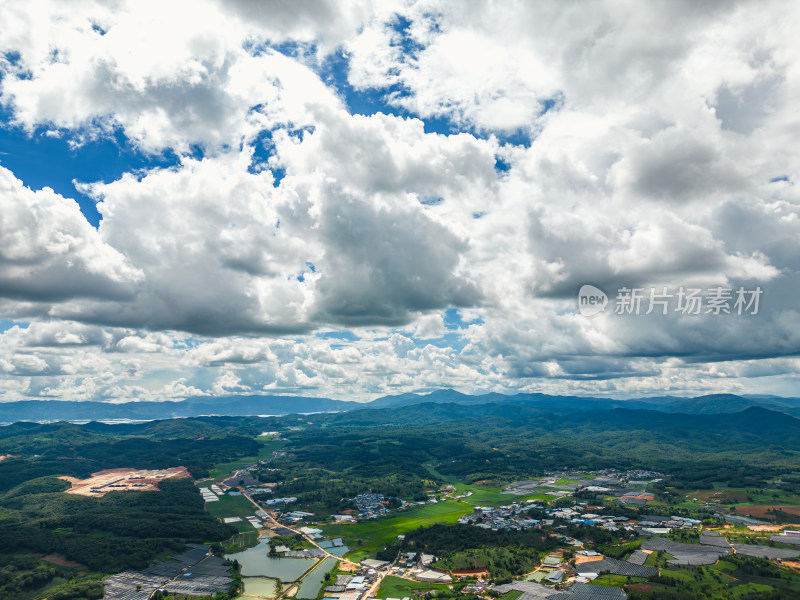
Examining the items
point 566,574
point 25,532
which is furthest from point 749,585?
point 25,532

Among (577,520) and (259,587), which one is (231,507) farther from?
(577,520)

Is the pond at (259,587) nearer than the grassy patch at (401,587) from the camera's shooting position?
No

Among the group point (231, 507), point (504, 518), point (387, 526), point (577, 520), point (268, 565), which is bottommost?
point (231, 507)

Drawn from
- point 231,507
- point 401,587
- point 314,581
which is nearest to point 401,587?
point 401,587

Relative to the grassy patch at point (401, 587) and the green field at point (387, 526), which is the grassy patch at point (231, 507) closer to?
the green field at point (387, 526)

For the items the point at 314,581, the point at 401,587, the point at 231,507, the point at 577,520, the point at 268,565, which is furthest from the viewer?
the point at 231,507

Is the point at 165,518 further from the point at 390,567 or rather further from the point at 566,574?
the point at 566,574

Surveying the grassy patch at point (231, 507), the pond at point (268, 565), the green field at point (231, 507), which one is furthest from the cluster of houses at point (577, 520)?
the grassy patch at point (231, 507)
